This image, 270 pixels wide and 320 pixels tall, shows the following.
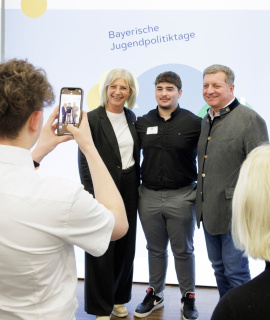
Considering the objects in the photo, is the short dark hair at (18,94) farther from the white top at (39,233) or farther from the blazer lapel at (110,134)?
the blazer lapel at (110,134)

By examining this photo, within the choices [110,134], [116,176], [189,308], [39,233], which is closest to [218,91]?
[110,134]

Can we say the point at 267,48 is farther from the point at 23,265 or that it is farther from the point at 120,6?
the point at 23,265

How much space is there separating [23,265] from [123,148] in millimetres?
1987

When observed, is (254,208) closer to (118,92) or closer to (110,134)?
(110,134)

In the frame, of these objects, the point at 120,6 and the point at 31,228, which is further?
the point at 120,6

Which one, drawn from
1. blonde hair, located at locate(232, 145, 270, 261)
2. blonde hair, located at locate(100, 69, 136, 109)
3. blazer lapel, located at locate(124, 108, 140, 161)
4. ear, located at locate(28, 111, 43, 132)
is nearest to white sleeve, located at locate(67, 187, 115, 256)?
ear, located at locate(28, 111, 43, 132)

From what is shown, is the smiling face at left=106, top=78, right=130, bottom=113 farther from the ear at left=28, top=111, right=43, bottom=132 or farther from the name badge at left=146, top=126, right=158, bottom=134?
the ear at left=28, top=111, right=43, bottom=132

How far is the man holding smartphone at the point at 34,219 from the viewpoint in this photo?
2.95ft

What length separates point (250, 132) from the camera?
243cm

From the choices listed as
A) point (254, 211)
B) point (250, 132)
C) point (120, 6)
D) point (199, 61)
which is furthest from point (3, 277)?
point (120, 6)

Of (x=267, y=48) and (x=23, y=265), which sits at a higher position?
(x=267, y=48)

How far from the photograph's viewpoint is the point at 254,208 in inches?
39.4

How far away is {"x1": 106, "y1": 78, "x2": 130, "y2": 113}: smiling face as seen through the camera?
2.90 metres

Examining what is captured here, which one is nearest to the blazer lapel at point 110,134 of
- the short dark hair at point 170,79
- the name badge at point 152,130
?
the name badge at point 152,130
